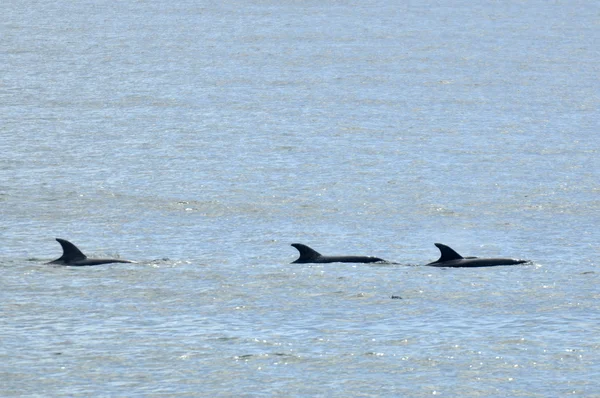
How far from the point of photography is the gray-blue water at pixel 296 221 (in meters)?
27.0

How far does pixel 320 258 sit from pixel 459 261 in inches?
125

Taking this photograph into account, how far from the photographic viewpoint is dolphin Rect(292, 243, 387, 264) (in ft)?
115

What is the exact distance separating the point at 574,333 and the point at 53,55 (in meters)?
63.5

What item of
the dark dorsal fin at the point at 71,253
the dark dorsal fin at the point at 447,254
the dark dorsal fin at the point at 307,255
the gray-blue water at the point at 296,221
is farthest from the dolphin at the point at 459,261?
the dark dorsal fin at the point at 71,253

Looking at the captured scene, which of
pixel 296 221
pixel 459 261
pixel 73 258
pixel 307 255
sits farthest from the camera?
pixel 296 221

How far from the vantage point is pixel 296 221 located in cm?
4106

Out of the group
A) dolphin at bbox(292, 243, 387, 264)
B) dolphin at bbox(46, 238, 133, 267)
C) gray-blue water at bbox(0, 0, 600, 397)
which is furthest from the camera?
dolphin at bbox(292, 243, 387, 264)

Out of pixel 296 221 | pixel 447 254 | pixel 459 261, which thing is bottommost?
pixel 296 221

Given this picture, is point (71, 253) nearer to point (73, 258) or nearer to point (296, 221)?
point (73, 258)

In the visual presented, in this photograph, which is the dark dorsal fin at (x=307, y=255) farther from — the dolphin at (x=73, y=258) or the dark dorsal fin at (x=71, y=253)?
the dark dorsal fin at (x=71, y=253)

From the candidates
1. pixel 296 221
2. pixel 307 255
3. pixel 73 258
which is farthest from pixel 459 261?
pixel 73 258

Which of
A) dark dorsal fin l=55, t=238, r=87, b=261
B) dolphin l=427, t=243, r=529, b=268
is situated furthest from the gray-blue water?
dark dorsal fin l=55, t=238, r=87, b=261

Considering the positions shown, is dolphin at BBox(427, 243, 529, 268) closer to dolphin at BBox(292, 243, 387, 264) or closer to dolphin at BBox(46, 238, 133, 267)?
dolphin at BBox(292, 243, 387, 264)

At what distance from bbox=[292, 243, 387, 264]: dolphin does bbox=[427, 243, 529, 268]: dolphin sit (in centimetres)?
145
